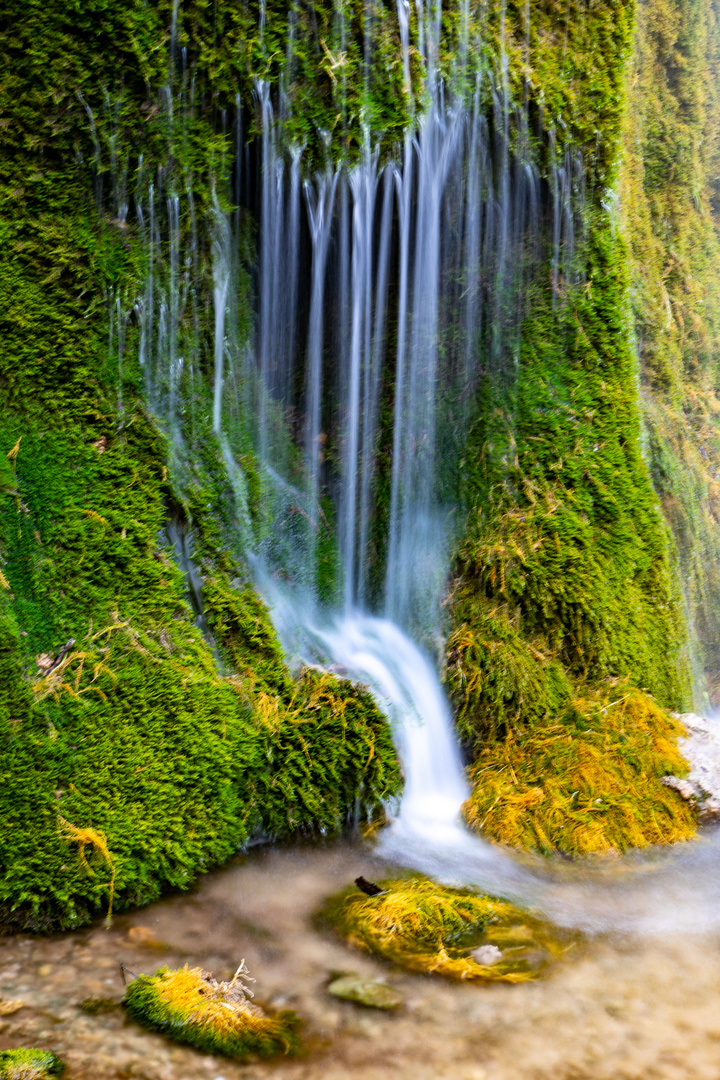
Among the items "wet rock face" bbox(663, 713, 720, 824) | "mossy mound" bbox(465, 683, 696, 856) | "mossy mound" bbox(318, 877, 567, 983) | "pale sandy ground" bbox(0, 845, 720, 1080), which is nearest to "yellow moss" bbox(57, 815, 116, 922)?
"pale sandy ground" bbox(0, 845, 720, 1080)

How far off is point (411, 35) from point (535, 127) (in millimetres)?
999

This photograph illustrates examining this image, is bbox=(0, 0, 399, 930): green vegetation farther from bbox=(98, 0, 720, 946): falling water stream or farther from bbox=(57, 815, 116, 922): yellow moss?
bbox=(98, 0, 720, 946): falling water stream

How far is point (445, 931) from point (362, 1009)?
60 centimetres

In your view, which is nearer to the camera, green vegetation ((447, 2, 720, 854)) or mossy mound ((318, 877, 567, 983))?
mossy mound ((318, 877, 567, 983))

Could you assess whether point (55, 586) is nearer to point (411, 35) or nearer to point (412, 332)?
point (412, 332)

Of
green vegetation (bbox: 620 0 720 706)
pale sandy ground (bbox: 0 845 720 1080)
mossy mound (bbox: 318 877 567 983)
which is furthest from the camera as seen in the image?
green vegetation (bbox: 620 0 720 706)

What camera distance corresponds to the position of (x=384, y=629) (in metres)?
5.45

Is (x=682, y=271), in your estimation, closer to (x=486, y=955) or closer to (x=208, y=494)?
(x=208, y=494)

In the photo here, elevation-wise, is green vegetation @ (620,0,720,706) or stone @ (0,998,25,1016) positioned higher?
green vegetation @ (620,0,720,706)

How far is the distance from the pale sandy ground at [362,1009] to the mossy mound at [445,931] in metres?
0.08

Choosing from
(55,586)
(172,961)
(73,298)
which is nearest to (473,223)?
(73,298)

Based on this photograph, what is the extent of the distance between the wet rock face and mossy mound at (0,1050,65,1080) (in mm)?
3396

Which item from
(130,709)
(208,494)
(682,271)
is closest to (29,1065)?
(130,709)

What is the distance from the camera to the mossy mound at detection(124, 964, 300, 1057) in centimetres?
272
